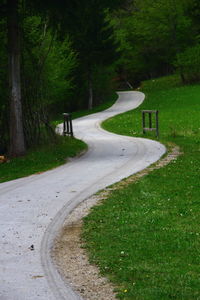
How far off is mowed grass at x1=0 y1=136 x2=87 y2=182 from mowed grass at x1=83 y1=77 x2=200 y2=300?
418cm

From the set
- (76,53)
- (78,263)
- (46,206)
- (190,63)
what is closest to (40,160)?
(46,206)

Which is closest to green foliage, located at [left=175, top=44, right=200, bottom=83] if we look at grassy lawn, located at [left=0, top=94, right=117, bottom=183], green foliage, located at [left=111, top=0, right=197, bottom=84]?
Result: green foliage, located at [left=111, top=0, right=197, bottom=84]

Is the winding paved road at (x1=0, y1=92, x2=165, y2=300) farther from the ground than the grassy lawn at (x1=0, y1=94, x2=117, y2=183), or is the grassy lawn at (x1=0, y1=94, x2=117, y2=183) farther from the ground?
the winding paved road at (x1=0, y1=92, x2=165, y2=300)

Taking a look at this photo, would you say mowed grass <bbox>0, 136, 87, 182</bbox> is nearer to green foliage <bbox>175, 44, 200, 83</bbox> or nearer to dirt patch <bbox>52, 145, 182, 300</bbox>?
dirt patch <bbox>52, 145, 182, 300</bbox>

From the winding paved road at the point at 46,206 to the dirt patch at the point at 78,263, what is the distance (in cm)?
14

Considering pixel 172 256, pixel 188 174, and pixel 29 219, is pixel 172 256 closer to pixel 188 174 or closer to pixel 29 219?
pixel 29 219

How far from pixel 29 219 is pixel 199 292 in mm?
5135

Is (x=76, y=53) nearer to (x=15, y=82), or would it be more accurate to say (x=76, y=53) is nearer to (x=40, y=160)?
(x=15, y=82)

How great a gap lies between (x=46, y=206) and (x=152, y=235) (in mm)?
3533

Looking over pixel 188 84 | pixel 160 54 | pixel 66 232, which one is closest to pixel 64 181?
pixel 66 232

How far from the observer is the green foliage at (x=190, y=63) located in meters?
67.5

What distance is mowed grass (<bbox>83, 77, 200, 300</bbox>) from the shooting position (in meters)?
7.27

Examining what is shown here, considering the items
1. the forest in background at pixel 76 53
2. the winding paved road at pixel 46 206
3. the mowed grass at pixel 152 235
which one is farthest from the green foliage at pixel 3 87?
the mowed grass at pixel 152 235

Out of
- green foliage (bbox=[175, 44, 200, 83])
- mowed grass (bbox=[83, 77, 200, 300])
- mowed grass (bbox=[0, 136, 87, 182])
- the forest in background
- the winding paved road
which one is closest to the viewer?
mowed grass (bbox=[83, 77, 200, 300])
